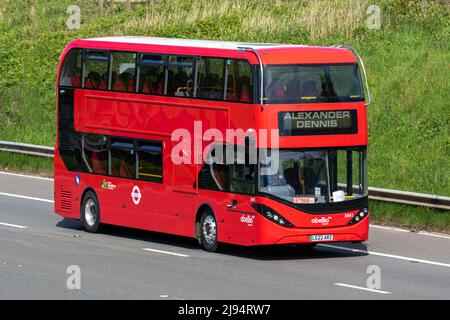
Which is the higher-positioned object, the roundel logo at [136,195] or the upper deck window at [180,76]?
the upper deck window at [180,76]

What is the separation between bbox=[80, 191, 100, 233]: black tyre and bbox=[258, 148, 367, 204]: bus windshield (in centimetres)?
546

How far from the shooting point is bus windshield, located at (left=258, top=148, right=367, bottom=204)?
69.9 ft

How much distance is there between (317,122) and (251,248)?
3.22 meters

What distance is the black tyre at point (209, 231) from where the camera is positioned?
2253 cm

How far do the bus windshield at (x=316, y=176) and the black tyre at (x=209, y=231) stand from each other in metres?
1.58

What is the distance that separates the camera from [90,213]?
2603cm

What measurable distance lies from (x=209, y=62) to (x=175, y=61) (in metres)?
1.01

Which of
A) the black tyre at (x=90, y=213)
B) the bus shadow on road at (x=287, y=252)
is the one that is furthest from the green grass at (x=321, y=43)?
the black tyre at (x=90, y=213)

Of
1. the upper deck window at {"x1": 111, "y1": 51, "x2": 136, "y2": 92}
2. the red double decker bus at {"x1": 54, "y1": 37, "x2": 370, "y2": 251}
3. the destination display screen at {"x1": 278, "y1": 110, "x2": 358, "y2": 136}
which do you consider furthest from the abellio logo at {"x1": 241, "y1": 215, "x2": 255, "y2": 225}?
the upper deck window at {"x1": 111, "y1": 51, "x2": 136, "y2": 92}

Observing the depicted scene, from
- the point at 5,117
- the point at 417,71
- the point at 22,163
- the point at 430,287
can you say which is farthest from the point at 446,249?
the point at 5,117
